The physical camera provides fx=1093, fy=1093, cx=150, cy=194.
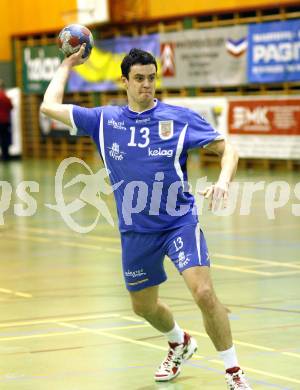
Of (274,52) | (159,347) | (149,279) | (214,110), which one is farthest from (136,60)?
(214,110)

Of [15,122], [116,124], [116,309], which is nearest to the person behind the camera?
[116,124]

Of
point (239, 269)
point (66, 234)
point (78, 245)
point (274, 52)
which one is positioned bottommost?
point (66, 234)

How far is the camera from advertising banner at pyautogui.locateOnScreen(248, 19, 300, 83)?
1119 inches

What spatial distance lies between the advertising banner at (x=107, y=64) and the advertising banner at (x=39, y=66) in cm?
124

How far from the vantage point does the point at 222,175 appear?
7340mm

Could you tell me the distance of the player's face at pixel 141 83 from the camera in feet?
25.0

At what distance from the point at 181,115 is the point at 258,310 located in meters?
3.51

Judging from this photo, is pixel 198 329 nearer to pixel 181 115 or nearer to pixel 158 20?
pixel 181 115

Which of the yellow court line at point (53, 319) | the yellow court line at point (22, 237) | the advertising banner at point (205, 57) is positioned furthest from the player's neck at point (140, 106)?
the advertising banner at point (205, 57)

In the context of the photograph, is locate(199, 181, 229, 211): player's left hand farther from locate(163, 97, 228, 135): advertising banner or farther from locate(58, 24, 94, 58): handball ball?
locate(163, 97, 228, 135): advertising banner

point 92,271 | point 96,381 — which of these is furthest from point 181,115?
point 92,271

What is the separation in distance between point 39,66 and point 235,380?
32611mm

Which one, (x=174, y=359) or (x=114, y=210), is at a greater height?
(x=174, y=359)

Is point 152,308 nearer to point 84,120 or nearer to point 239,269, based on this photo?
point 84,120
